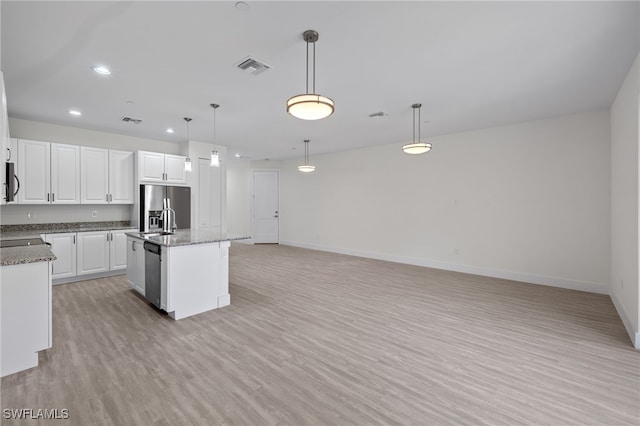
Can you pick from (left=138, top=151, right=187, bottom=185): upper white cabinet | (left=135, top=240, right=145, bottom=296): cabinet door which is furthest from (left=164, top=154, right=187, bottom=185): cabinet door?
(left=135, top=240, right=145, bottom=296): cabinet door

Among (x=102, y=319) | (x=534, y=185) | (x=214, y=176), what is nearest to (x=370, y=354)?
(x=102, y=319)

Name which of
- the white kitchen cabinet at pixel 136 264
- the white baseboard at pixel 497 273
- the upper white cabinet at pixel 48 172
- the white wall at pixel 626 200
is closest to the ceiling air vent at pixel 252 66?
the white kitchen cabinet at pixel 136 264

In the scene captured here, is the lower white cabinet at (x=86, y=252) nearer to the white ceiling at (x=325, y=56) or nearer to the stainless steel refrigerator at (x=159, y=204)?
the stainless steel refrigerator at (x=159, y=204)

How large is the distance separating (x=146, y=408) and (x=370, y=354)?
182 cm

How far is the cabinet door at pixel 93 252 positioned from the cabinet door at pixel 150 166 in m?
1.32

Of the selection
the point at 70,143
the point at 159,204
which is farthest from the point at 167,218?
the point at 70,143

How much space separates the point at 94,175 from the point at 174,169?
4.63 feet

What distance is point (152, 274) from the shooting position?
12.4 ft

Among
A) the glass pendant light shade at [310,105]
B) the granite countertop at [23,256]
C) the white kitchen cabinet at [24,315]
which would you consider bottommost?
the white kitchen cabinet at [24,315]

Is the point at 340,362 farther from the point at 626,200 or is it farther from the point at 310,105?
the point at 626,200

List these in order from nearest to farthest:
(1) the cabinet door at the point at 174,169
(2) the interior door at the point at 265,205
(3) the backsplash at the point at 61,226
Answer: (3) the backsplash at the point at 61,226 → (1) the cabinet door at the point at 174,169 → (2) the interior door at the point at 265,205

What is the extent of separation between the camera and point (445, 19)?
2289 millimetres

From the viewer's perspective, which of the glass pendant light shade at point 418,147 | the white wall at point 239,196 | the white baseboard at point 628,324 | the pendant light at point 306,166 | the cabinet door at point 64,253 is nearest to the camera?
the white baseboard at point 628,324

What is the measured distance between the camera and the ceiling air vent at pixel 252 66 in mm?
2945
